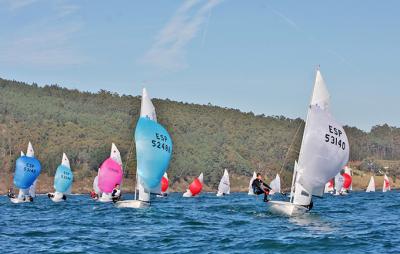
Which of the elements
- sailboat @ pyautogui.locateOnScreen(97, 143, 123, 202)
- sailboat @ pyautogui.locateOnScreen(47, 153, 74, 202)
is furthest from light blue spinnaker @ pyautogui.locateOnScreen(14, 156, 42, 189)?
sailboat @ pyautogui.locateOnScreen(97, 143, 123, 202)

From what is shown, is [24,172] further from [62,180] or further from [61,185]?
[62,180]

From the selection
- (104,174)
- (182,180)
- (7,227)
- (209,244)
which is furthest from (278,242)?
(182,180)

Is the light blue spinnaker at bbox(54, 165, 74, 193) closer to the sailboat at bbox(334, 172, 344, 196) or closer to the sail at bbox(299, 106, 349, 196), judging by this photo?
the sail at bbox(299, 106, 349, 196)

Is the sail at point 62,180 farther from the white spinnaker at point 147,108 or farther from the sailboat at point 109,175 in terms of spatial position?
the white spinnaker at point 147,108

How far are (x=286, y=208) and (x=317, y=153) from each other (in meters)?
3.13

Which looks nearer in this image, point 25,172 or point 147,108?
point 147,108

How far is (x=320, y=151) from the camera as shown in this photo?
36969mm

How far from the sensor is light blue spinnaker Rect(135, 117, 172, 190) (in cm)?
4369

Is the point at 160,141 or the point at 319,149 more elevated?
the point at 160,141

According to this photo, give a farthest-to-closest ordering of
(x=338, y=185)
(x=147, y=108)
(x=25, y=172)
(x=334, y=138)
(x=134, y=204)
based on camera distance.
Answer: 1. (x=338, y=185)
2. (x=25, y=172)
3. (x=147, y=108)
4. (x=134, y=204)
5. (x=334, y=138)

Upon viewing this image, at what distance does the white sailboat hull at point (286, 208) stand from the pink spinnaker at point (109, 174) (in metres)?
20.8

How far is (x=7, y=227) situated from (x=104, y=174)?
71.1ft

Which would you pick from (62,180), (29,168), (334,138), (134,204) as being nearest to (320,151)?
(334,138)

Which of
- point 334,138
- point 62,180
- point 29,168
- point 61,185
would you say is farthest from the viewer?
point 62,180
